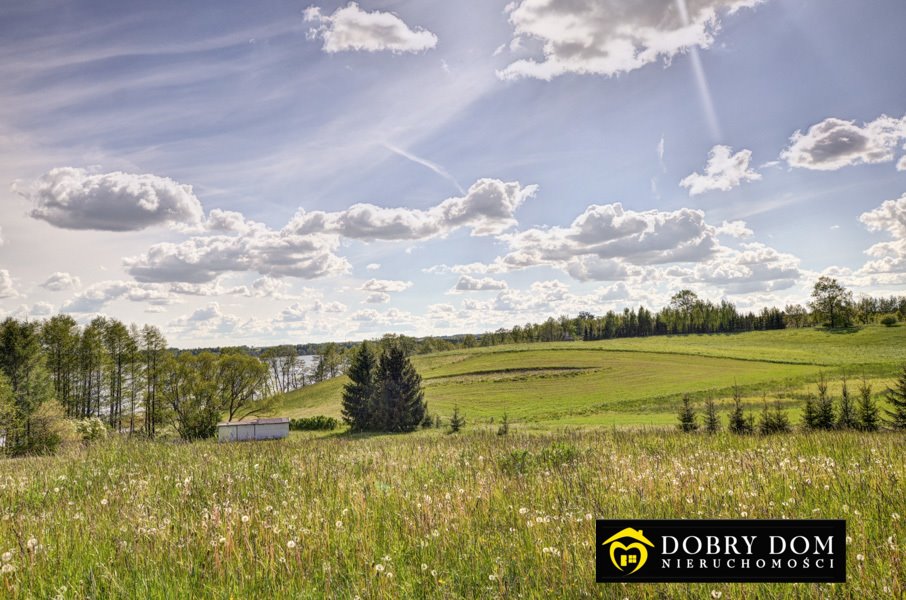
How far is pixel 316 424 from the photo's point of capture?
65000mm

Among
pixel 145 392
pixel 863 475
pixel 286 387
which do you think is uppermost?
pixel 863 475

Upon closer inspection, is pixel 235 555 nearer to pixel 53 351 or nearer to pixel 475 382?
pixel 53 351

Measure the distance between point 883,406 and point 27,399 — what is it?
296 ft

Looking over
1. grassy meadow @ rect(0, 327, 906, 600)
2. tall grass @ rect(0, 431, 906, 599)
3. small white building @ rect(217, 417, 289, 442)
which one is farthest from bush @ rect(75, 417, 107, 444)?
tall grass @ rect(0, 431, 906, 599)

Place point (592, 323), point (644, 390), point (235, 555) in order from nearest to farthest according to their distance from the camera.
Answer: point (235, 555)
point (644, 390)
point (592, 323)

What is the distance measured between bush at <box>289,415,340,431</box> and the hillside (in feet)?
39.0

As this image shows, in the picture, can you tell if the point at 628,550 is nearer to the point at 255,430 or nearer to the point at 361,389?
the point at 255,430

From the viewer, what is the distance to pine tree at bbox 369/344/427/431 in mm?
54031

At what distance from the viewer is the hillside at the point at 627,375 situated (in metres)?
61.2

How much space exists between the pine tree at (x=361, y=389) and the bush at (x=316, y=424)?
5.69m

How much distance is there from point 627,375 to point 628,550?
8709 cm

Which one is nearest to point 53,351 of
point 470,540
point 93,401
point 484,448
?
point 93,401

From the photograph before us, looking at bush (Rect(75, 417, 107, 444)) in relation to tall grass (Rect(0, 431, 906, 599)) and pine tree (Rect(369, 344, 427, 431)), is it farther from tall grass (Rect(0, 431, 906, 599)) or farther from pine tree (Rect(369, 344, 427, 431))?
tall grass (Rect(0, 431, 906, 599))

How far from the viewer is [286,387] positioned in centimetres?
16062
